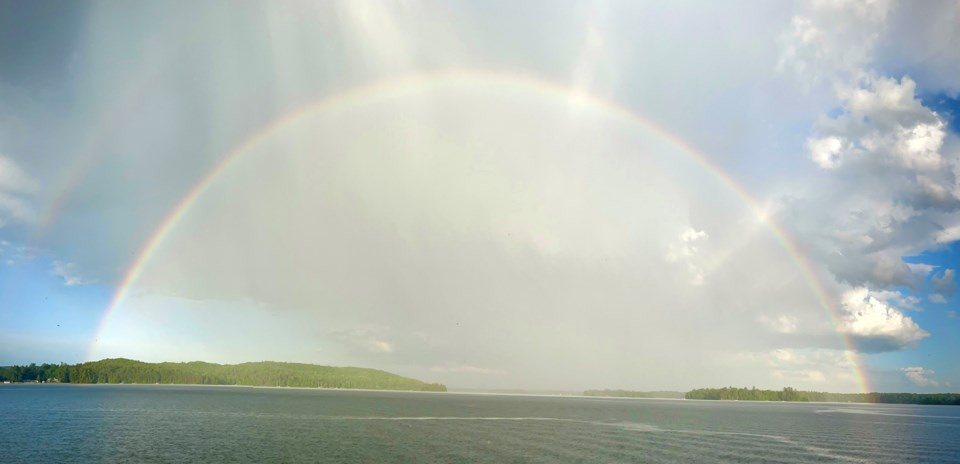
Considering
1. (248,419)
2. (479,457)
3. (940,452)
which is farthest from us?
(248,419)

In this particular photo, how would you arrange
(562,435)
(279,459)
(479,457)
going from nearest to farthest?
(279,459) → (479,457) → (562,435)

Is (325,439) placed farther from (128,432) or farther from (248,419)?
(248,419)

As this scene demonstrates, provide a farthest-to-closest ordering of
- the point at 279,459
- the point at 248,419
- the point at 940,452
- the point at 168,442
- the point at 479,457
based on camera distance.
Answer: the point at 248,419 < the point at 940,452 < the point at 168,442 < the point at 479,457 < the point at 279,459

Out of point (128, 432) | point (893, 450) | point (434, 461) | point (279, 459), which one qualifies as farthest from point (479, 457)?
point (893, 450)

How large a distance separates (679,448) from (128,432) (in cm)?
8199

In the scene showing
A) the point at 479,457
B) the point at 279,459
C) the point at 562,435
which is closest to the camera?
the point at 279,459

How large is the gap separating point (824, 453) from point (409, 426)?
226 ft

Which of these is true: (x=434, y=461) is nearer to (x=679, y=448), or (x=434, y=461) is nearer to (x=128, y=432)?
(x=679, y=448)

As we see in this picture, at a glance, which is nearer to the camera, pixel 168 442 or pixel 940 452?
pixel 168 442

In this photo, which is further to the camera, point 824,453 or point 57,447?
point 824,453

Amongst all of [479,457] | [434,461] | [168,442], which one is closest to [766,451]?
[479,457]

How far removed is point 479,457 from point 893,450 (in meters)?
68.6

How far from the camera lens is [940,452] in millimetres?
86125

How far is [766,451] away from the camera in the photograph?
262 feet
